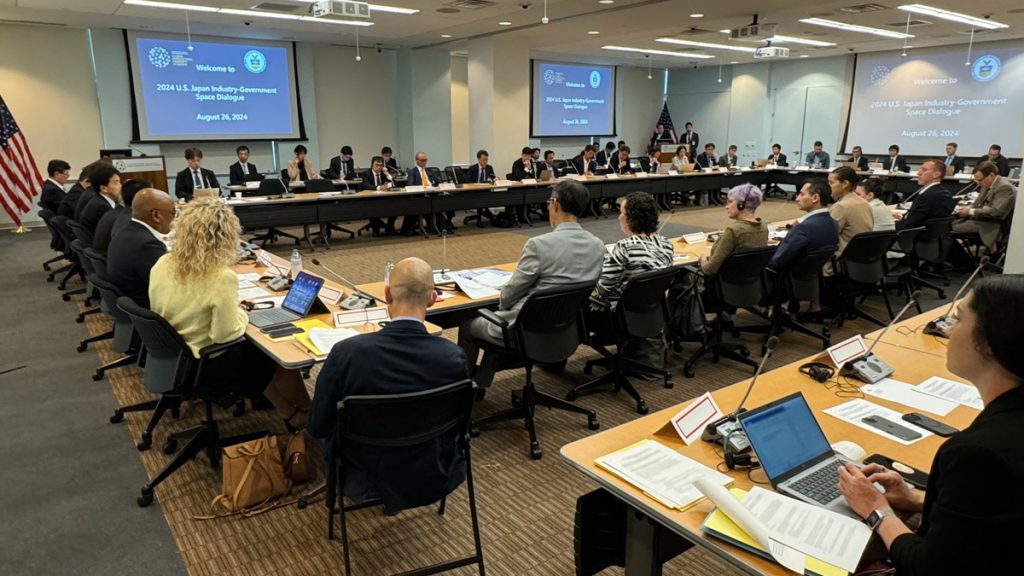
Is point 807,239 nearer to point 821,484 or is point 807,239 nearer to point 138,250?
point 821,484

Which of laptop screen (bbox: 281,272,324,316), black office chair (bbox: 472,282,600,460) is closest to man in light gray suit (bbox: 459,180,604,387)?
black office chair (bbox: 472,282,600,460)

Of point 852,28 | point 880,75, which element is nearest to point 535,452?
point 852,28

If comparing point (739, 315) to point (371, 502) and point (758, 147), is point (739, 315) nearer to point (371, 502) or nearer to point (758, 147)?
point (371, 502)

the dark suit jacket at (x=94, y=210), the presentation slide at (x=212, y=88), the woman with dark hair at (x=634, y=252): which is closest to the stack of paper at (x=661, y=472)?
the woman with dark hair at (x=634, y=252)

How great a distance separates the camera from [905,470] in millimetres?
1645

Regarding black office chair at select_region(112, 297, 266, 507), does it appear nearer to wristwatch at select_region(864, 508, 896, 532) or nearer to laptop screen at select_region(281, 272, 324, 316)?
laptop screen at select_region(281, 272, 324, 316)

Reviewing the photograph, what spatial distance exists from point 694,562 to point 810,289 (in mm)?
2698

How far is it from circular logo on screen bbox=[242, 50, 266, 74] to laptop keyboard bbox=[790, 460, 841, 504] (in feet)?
38.5

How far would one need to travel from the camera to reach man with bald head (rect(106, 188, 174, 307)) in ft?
10.1

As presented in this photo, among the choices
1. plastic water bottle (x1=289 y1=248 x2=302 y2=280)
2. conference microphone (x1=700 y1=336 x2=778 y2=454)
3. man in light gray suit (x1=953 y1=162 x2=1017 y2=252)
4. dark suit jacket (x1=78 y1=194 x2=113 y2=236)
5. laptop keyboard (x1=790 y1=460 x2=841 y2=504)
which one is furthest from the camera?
man in light gray suit (x1=953 y1=162 x2=1017 y2=252)

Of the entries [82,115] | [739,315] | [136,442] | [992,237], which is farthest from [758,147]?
[136,442]

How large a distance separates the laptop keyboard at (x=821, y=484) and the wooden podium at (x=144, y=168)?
8.99 m

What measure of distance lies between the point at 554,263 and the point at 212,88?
9777 millimetres

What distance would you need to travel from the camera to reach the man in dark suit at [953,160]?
37.3 ft
